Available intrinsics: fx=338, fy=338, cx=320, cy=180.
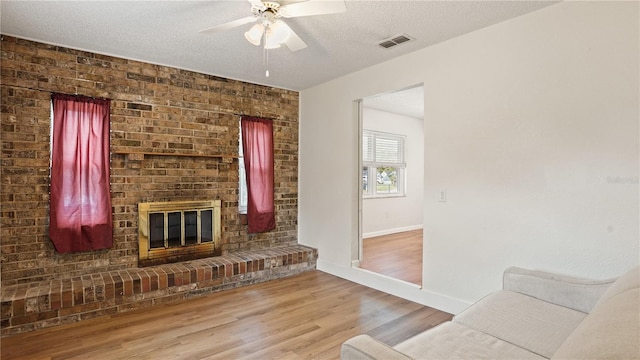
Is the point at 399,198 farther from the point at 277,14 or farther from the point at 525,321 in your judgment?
the point at 277,14

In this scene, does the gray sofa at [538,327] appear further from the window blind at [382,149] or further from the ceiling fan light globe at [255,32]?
the window blind at [382,149]

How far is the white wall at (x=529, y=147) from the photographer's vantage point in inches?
89.7

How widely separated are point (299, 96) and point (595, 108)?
357 centimetres

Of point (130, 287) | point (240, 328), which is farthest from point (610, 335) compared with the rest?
point (130, 287)

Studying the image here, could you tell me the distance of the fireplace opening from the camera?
3736 millimetres

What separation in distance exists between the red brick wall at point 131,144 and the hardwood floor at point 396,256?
1.28 meters

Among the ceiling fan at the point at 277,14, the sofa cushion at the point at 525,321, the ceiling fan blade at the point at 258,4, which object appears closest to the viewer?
the sofa cushion at the point at 525,321

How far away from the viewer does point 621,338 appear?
85 centimetres

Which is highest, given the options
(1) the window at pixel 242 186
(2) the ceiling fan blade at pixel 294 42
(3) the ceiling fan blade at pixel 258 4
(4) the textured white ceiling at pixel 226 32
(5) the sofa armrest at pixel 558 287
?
(4) the textured white ceiling at pixel 226 32

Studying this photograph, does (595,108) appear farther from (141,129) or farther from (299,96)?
(141,129)

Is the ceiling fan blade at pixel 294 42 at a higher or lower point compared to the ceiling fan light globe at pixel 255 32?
higher

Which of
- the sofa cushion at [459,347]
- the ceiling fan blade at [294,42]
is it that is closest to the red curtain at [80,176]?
the ceiling fan blade at [294,42]

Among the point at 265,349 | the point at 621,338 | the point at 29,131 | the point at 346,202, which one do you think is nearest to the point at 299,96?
the point at 346,202

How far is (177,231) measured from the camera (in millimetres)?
3926
